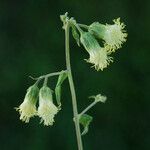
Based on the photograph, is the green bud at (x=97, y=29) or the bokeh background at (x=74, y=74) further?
the bokeh background at (x=74, y=74)

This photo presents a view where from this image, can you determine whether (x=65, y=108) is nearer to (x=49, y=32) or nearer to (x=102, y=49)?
(x=49, y=32)

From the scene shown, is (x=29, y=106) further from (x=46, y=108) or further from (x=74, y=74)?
(x=74, y=74)

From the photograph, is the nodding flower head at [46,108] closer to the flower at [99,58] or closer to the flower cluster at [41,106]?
the flower cluster at [41,106]

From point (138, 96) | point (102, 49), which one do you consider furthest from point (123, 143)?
point (102, 49)

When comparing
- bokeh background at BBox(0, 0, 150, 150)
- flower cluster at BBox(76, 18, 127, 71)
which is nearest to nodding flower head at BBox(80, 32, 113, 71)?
flower cluster at BBox(76, 18, 127, 71)

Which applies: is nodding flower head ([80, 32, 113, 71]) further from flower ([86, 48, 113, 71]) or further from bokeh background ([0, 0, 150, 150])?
bokeh background ([0, 0, 150, 150])

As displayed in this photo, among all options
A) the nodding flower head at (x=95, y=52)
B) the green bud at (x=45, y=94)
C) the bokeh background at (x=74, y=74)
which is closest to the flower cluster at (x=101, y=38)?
the nodding flower head at (x=95, y=52)

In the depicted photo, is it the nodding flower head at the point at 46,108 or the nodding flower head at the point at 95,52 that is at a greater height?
the nodding flower head at the point at 95,52
